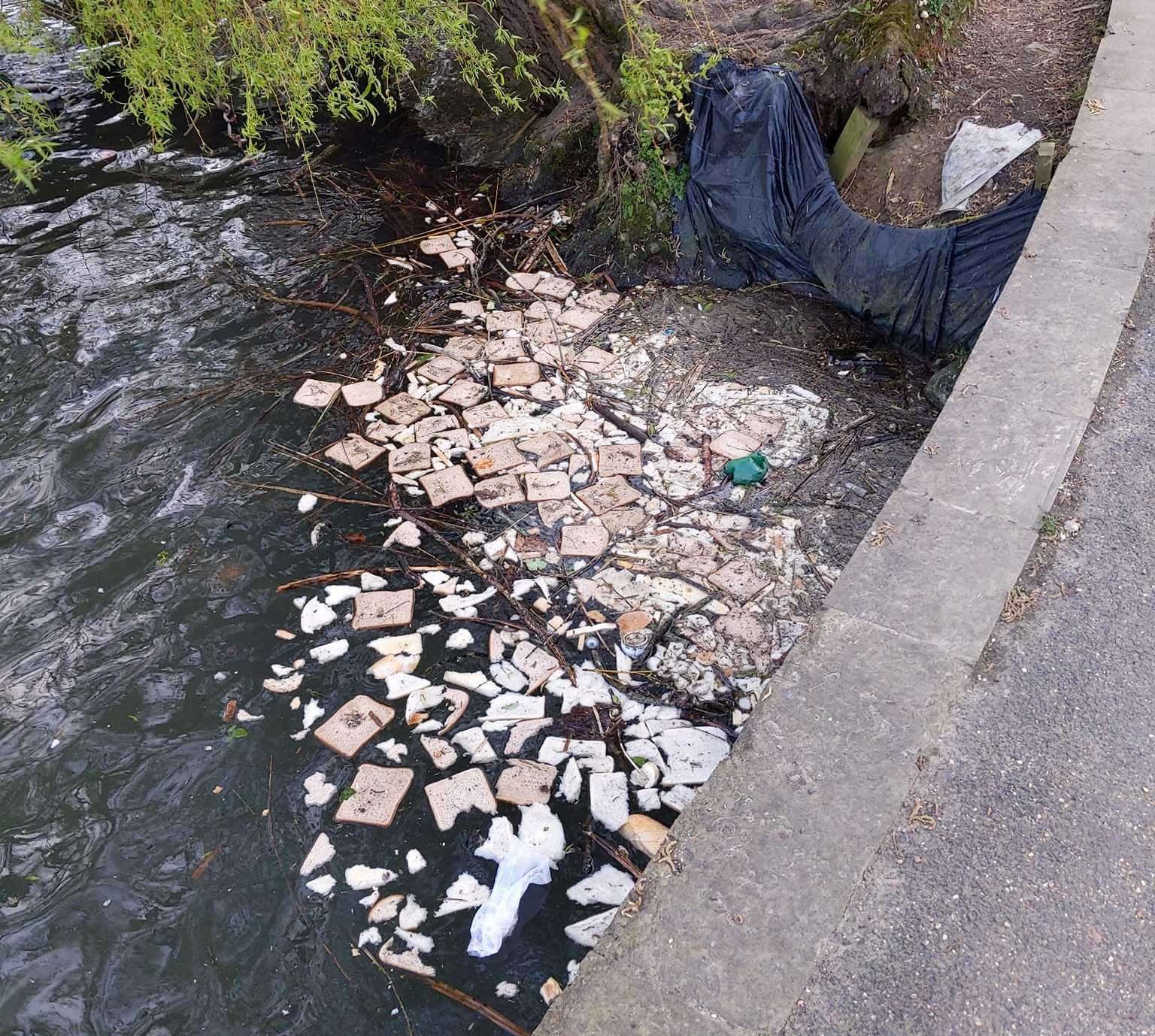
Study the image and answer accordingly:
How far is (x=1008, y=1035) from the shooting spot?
1.72 meters

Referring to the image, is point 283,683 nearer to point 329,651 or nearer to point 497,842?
point 329,651

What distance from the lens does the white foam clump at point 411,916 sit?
2.72 meters

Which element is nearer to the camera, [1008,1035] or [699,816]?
[1008,1035]

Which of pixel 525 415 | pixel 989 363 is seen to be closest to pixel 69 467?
pixel 525 415

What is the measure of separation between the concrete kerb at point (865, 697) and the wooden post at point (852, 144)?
1.89 m

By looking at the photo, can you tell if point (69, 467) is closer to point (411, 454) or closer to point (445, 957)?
point (411, 454)

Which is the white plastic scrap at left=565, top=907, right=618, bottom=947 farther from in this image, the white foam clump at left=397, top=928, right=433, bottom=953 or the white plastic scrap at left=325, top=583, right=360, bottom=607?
the white plastic scrap at left=325, top=583, right=360, bottom=607

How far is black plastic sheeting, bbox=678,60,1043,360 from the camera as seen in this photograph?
14.2 feet

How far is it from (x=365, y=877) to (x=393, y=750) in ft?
1.56

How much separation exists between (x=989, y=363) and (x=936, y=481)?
2.07ft

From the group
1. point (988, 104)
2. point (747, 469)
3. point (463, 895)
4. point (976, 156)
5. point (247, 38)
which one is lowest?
point (463, 895)

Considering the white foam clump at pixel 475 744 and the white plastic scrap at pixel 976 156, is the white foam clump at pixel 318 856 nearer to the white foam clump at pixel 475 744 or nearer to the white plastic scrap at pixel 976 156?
the white foam clump at pixel 475 744

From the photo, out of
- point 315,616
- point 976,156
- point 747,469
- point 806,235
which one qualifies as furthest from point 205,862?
point 976,156

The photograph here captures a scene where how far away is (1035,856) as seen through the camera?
6.43 feet
